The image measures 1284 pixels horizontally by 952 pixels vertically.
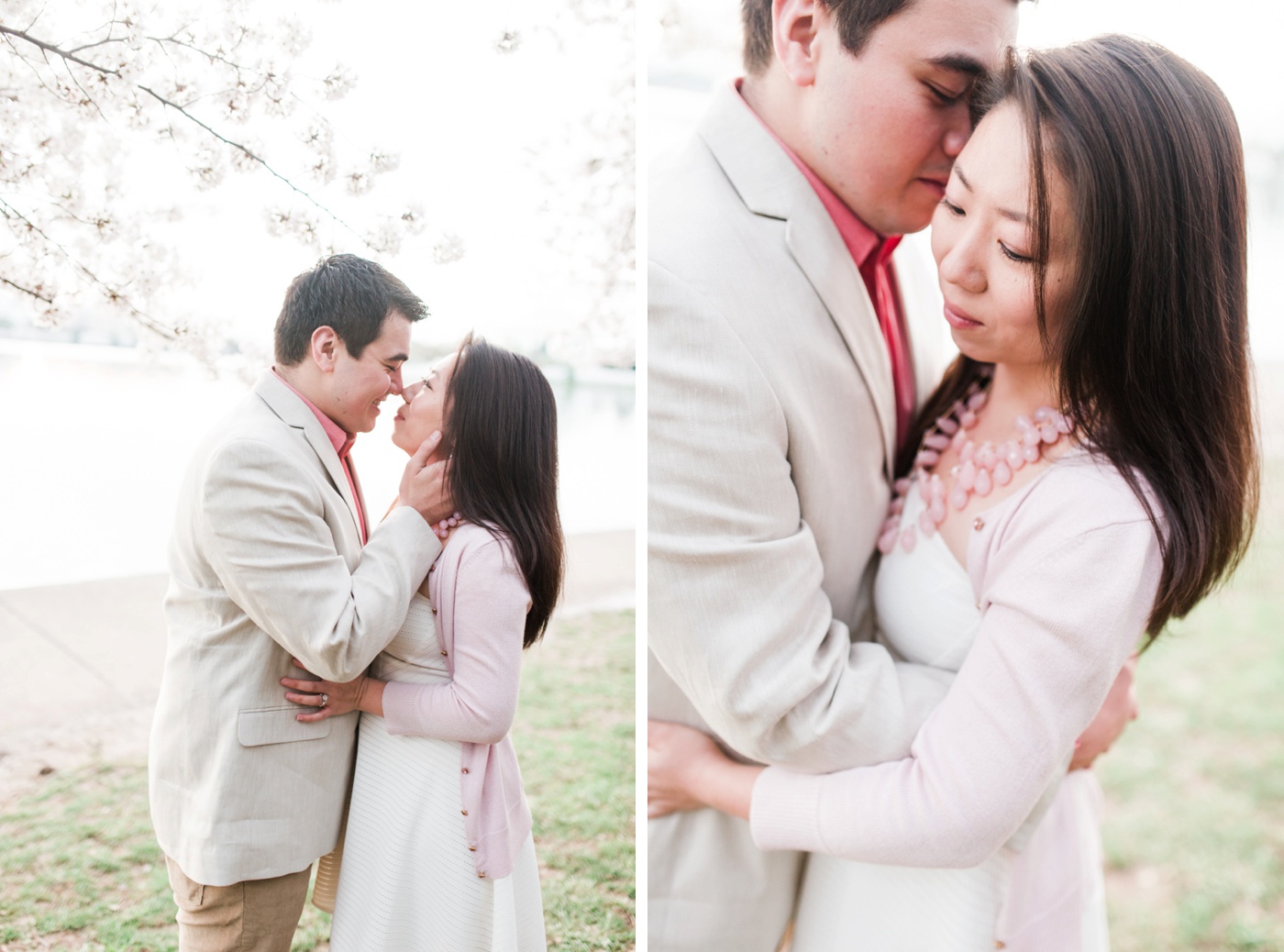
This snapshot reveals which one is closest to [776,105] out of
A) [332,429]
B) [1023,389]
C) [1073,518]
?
[1023,389]

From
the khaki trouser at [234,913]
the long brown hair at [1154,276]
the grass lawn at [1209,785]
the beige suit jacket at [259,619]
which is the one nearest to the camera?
the long brown hair at [1154,276]

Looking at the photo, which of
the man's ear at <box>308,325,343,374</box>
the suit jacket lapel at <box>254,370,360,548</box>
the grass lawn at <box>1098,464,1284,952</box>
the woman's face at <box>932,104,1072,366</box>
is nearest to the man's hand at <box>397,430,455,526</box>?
the suit jacket lapel at <box>254,370,360,548</box>

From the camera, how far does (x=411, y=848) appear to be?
165 centimetres

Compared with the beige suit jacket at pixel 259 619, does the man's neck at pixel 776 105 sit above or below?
above

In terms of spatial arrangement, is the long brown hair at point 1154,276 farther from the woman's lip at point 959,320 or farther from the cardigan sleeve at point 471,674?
the cardigan sleeve at point 471,674

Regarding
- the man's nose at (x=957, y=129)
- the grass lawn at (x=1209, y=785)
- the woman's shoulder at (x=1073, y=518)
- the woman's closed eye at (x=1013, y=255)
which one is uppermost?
the man's nose at (x=957, y=129)

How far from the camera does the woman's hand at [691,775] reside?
1.60 m

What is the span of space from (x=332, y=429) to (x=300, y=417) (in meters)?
0.06

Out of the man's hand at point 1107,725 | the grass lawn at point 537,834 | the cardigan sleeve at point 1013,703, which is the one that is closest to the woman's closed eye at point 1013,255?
the cardigan sleeve at point 1013,703

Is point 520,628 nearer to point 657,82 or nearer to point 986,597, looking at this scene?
point 986,597

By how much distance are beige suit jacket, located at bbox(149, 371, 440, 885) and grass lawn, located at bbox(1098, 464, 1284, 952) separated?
2024mm

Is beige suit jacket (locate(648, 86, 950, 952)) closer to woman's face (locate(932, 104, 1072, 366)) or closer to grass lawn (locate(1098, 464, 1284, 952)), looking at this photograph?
woman's face (locate(932, 104, 1072, 366))

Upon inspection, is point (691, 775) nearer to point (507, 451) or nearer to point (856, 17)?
point (507, 451)

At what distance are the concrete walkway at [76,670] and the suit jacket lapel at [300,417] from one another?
0.42 metres
